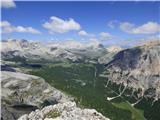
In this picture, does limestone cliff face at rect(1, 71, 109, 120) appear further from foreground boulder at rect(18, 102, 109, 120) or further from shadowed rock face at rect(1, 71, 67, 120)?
foreground boulder at rect(18, 102, 109, 120)

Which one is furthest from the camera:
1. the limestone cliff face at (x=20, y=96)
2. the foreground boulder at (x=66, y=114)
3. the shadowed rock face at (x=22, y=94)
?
the shadowed rock face at (x=22, y=94)

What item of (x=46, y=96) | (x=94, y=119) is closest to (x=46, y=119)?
(x=94, y=119)

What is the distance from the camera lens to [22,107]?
166m

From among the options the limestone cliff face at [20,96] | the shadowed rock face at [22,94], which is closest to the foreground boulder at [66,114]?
the limestone cliff face at [20,96]

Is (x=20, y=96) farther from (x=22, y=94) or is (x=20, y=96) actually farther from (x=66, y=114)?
(x=66, y=114)

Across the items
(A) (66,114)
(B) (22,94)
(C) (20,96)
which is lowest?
(C) (20,96)

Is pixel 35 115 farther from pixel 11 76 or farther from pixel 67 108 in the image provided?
pixel 11 76

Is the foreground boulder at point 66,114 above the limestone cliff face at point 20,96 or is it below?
above

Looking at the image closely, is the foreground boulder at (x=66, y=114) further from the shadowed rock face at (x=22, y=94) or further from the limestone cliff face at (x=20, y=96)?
the shadowed rock face at (x=22, y=94)

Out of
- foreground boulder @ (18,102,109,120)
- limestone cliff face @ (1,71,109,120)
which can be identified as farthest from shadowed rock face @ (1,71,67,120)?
foreground boulder @ (18,102,109,120)

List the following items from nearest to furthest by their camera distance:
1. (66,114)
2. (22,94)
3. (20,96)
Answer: (66,114) → (20,96) → (22,94)

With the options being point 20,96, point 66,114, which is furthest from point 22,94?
point 66,114

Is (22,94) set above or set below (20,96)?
above

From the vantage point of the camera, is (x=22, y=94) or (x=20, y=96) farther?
(x=22, y=94)
